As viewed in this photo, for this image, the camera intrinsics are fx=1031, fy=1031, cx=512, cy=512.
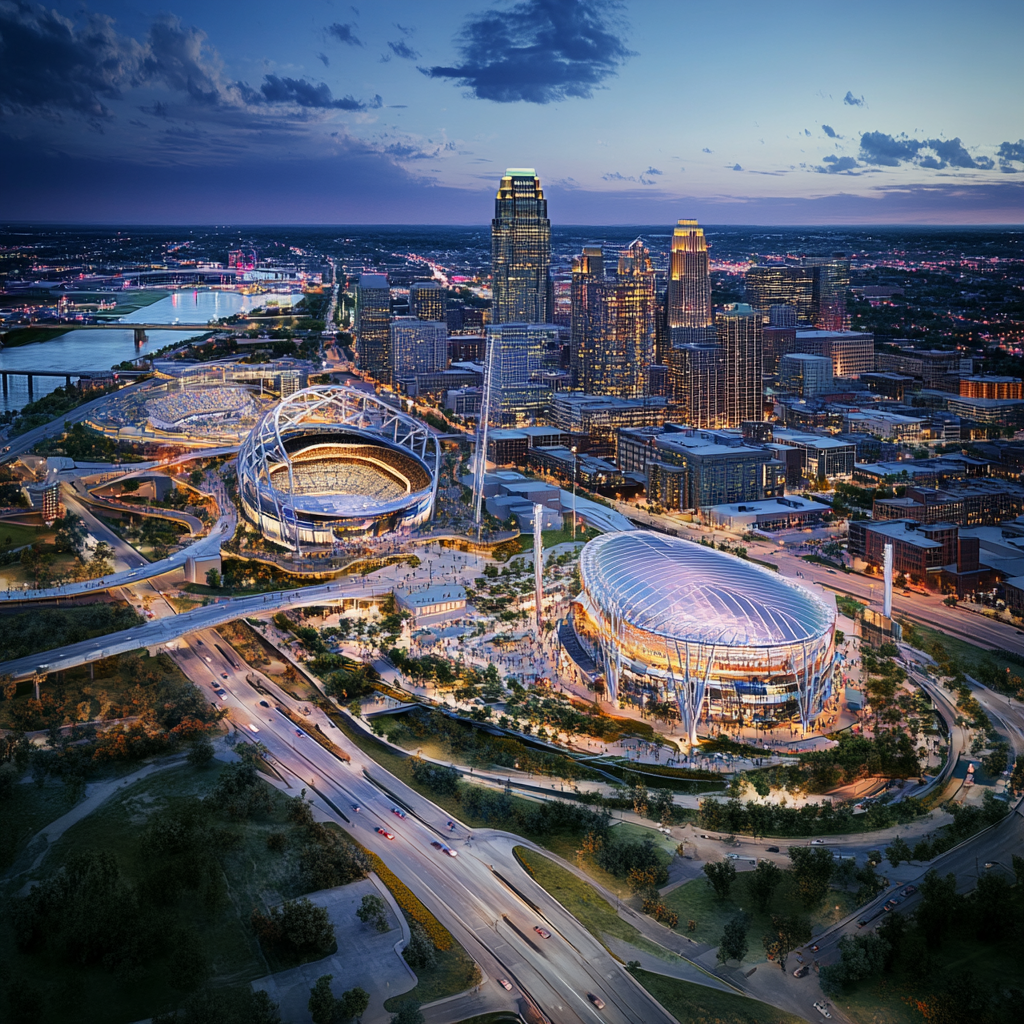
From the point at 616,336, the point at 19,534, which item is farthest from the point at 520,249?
the point at 19,534

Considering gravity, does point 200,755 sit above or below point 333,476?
below

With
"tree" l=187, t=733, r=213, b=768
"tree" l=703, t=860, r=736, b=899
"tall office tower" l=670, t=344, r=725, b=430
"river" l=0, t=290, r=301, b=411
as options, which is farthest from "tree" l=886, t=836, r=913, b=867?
"river" l=0, t=290, r=301, b=411

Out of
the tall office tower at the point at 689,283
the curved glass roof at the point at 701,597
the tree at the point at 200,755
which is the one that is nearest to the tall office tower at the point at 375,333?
the tall office tower at the point at 689,283

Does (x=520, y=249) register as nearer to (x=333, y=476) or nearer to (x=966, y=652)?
(x=333, y=476)

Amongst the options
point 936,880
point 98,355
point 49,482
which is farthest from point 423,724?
point 98,355

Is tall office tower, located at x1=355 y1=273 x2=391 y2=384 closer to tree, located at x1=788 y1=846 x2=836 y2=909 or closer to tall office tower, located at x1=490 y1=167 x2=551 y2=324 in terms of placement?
tall office tower, located at x1=490 y1=167 x2=551 y2=324
